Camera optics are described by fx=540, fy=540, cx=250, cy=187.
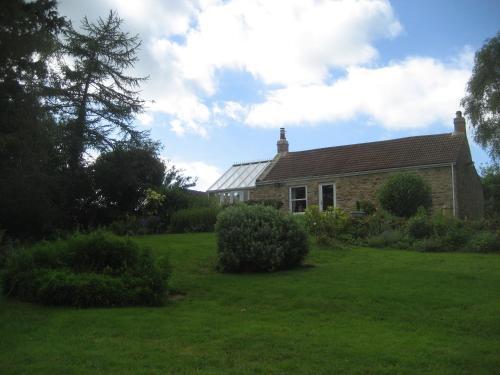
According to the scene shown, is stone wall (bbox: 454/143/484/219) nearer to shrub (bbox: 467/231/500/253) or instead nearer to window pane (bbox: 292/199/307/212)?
window pane (bbox: 292/199/307/212)

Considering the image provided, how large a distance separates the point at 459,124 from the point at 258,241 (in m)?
19.4

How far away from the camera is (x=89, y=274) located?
29.9 feet

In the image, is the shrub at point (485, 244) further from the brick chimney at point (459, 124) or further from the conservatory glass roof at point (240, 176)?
the conservatory glass roof at point (240, 176)

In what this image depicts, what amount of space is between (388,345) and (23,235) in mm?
16025

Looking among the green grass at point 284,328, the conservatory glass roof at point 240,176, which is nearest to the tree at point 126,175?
the conservatory glass roof at point 240,176

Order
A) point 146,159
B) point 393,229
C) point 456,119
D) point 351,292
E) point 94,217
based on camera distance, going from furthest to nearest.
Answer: point 456,119 < point 146,159 < point 94,217 < point 393,229 < point 351,292

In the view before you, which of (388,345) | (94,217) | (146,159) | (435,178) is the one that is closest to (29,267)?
(388,345)

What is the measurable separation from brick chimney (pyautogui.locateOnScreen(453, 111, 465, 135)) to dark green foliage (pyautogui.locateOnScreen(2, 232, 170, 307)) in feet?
72.3

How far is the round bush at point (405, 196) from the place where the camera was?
22.6m

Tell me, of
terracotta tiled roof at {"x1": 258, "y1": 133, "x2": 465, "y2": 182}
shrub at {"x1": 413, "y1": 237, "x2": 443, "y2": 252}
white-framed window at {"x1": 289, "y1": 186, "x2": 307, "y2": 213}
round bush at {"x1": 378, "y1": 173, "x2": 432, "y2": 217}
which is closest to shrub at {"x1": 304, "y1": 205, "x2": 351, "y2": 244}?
shrub at {"x1": 413, "y1": 237, "x2": 443, "y2": 252}

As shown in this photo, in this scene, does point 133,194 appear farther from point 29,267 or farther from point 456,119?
point 456,119

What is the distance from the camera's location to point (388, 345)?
623cm

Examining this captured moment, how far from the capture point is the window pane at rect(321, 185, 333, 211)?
95.6ft

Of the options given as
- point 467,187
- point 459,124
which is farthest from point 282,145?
point 467,187
